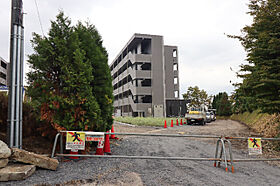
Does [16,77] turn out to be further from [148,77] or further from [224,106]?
[224,106]

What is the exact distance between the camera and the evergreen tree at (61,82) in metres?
5.75

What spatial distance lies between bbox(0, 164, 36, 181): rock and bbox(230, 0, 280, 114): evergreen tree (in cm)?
900

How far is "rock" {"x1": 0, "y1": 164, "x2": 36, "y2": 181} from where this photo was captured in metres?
4.07

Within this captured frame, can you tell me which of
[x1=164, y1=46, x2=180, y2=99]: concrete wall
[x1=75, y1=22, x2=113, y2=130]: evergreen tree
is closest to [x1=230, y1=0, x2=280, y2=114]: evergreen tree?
[x1=75, y1=22, x2=113, y2=130]: evergreen tree

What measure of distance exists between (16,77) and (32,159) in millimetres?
2198

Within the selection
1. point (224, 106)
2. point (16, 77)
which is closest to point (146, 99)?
point (224, 106)

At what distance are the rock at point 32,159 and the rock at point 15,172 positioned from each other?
160 mm

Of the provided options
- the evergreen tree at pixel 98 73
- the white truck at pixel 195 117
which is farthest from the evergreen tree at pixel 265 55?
the white truck at pixel 195 117

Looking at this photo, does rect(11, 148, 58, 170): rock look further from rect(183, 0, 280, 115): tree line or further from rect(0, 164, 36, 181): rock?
rect(183, 0, 280, 115): tree line

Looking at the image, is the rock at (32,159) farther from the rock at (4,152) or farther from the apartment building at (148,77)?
the apartment building at (148,77)

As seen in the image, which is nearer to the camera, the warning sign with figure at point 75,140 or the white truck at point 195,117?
the warning sign with figure at point 75,140

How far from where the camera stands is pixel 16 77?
17.2ft

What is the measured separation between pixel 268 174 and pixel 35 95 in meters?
7.24

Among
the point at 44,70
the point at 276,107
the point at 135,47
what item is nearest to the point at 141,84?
the point at 135,47
